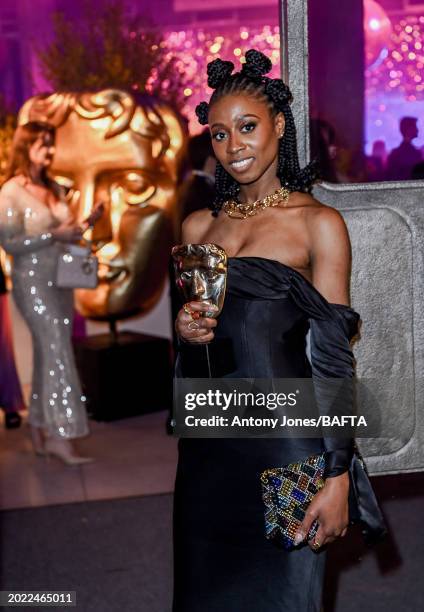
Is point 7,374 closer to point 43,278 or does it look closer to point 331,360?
point 43,278

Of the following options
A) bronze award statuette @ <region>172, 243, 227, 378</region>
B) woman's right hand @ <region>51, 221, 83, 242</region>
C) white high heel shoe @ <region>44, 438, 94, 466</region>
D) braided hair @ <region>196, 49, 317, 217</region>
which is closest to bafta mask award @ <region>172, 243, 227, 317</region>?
bronze award statuette @ <region>172, 243, 227, 378</region>

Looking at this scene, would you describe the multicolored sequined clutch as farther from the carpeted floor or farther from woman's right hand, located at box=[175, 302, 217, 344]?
the carpeted floor

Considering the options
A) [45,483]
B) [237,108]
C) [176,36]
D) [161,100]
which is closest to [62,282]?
[45,483]

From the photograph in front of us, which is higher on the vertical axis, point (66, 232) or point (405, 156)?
point (405, 156)

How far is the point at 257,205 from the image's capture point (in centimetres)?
223

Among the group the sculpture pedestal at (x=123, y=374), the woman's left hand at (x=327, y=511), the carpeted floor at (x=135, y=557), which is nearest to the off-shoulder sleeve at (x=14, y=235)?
the sculpture pedestal at (x=123, y=374)

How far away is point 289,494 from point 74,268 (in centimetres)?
324

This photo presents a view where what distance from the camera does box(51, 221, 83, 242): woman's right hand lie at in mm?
5062

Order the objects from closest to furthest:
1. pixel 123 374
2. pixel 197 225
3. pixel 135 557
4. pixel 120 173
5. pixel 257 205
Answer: pixel 257 205 → pixel 197 225 → pixel 135 557 → pixel 120 173 → pixel 123 374

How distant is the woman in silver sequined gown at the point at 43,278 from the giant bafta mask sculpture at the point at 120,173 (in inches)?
28.1

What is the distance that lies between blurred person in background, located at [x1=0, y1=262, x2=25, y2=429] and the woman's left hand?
4180 millimetres

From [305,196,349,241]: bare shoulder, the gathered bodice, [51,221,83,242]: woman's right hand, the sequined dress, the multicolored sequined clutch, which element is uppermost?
[305,196,349,241]: bare shoulder

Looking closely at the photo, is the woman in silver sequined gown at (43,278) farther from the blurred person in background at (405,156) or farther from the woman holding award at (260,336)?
the woman holding award at (260,336)

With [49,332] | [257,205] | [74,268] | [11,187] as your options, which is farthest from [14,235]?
[257,205]
